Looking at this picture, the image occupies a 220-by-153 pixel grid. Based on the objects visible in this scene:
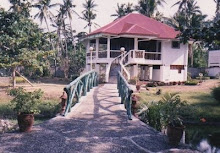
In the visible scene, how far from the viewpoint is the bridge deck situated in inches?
230

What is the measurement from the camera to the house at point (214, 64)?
34625 millimetres

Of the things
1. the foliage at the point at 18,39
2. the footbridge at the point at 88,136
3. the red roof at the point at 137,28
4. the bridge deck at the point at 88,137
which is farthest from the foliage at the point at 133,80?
the bridge deck at the point at 88,137

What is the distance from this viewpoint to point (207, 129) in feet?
45.4

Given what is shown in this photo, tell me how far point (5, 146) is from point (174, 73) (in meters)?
23.4

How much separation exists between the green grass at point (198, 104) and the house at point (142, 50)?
19.1 feet

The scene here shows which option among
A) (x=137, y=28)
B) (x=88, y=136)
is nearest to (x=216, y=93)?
(x=137, y=28)

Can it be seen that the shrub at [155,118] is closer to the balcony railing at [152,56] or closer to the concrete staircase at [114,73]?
the concrete staircase at [114,73]

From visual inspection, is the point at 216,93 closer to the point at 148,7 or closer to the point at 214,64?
the point at 214,64

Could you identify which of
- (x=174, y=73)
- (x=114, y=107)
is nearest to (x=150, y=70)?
(x=174, y=73)

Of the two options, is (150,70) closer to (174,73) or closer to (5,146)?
(174,73)

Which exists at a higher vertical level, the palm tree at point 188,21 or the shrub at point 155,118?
the palm tree at point 188,21

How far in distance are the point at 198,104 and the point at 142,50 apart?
884 cm

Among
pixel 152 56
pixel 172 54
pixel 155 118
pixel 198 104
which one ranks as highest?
pixel 172 54

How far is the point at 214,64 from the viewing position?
119 ft
